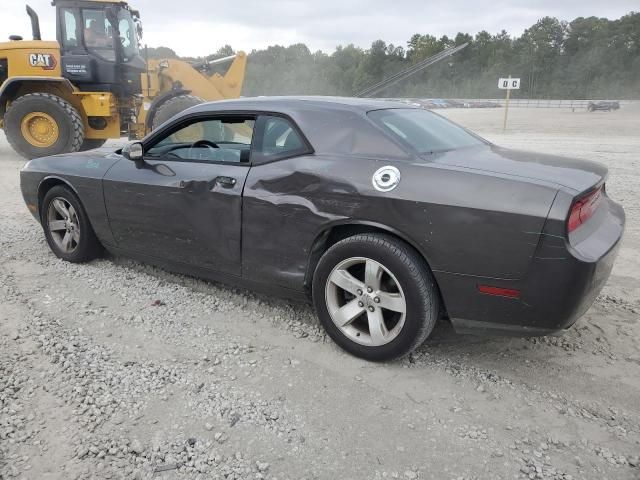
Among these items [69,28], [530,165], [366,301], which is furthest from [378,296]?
[69,28]

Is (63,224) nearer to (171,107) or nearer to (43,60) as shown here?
(171,107)

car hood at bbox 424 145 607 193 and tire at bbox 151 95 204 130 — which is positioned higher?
tire at bbox 151 95 204 130

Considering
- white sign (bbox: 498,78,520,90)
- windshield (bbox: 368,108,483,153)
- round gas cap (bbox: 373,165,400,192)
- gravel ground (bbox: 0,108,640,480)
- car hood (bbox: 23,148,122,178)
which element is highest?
white sign (bbox: 498,78,520,90)

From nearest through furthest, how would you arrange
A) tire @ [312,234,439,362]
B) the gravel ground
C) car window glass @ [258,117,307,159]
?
the gravel ground, tire @ [312,234,439,362], car window glass @ [258,117,307,159]

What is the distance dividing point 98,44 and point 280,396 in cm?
987

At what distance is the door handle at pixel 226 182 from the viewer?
3373mm

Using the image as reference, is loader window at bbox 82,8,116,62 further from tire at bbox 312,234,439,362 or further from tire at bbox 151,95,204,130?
tire at bbox 312,234,439,362

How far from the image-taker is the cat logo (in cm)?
1028

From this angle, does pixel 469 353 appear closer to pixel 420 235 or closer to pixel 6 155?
pixel 420 235

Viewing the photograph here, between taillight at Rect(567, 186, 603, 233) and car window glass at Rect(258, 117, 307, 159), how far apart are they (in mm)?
1538

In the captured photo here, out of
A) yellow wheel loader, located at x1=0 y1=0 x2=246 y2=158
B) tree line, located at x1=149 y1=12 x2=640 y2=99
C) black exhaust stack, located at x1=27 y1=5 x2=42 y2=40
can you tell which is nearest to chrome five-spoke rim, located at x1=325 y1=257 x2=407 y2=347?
yellow wheel loader, located at x1=0 y1=0 x2=246 y2=158

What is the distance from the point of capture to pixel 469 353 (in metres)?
3.14

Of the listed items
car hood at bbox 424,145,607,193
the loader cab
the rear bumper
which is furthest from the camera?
the loader cab

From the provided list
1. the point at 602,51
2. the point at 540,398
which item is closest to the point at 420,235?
the point at 540,398
